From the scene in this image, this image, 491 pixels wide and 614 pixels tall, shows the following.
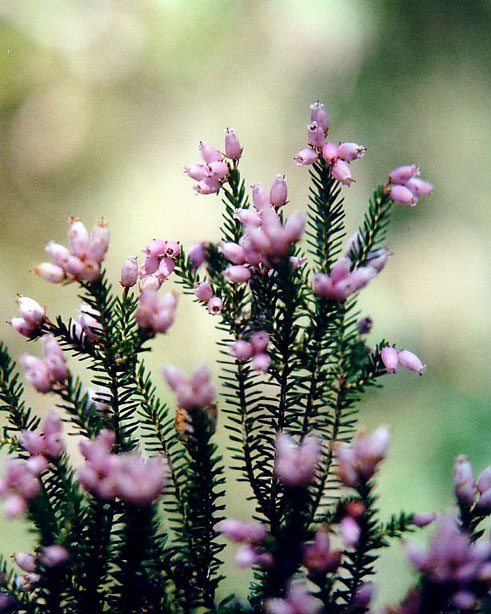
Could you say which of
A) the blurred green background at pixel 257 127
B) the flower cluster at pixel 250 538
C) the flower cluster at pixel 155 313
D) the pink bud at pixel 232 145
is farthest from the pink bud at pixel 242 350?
the blurred green background at pixel 257 127

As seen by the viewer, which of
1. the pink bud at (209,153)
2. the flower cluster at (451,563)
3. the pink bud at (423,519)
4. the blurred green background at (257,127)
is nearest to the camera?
the flower cluster at (451,563)

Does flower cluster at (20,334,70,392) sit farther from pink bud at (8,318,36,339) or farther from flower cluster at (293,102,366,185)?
flower cluster at (293,102,366,185)

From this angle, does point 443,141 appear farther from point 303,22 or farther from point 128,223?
point 128,223

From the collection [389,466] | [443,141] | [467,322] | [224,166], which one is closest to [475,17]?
[443,141]

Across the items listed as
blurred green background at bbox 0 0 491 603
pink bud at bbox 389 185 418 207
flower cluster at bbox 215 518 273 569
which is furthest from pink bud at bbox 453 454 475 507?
blurred green background at bbox 0 0 491 603

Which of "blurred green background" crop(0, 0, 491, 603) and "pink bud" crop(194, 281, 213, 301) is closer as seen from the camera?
"pink bud" crop(194, 281, 213, 301)

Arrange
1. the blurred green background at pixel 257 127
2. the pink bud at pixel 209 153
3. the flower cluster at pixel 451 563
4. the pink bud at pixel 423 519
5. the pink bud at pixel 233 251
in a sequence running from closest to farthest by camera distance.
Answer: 1. the flower cluster at pixel 451 563
2. the pink bud at pixel 423 519
3. the pink bud at pixel 233 251
4. the pink bud at pixel 209 153
5. the blurred green background at pixel 257 127

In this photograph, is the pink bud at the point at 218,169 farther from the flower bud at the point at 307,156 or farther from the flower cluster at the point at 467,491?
the flower cluster at the point at 467,491
